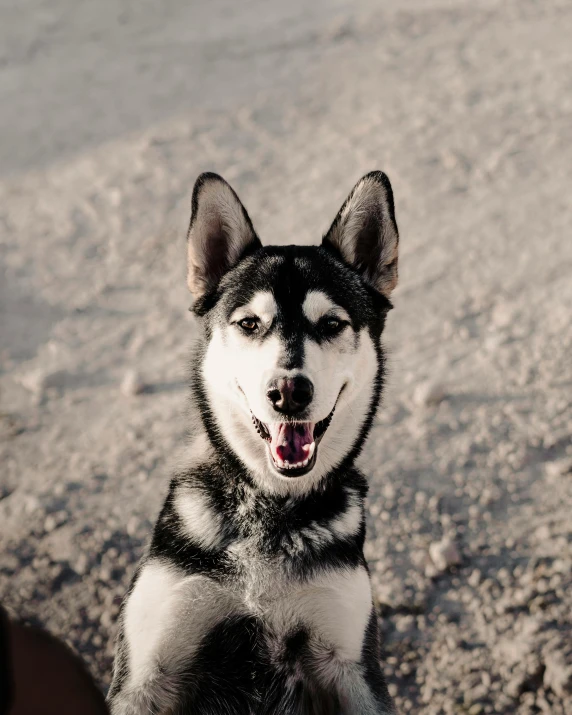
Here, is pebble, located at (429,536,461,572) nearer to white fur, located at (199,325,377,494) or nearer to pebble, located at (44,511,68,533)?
white fur, located at (199,325,377,494)

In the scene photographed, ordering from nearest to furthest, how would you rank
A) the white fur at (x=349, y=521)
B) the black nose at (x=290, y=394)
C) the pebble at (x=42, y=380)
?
the black nose at (x=290, y=394), the white fur at (x=349, y=521), the pebble at (x=42, y=380)

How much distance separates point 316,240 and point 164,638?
469cm

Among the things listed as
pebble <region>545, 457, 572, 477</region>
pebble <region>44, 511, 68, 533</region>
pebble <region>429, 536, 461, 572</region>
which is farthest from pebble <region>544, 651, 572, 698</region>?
pebble <region>44, 511, 68, 533</region>

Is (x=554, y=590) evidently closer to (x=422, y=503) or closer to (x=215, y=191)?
(x=422, y=503)

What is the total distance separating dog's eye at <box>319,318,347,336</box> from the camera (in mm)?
3301

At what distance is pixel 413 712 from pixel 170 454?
A: 241cm

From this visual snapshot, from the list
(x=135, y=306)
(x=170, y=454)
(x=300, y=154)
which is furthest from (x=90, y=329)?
(x=300, y=154)

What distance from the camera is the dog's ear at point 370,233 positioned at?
3520mm

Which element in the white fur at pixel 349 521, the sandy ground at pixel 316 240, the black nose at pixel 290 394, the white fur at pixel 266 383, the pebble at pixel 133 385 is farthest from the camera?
the pebble at pixel 133 385

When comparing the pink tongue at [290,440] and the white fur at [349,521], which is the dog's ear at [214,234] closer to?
the pink tongue at [290,440]

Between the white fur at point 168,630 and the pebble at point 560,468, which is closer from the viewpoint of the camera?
the white fur at point 168,630

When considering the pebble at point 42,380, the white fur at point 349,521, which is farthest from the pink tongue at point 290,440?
the pebble at point 42,380

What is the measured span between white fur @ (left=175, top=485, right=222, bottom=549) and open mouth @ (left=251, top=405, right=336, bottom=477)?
1.31ft

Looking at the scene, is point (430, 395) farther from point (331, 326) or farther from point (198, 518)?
point (198, 518)
